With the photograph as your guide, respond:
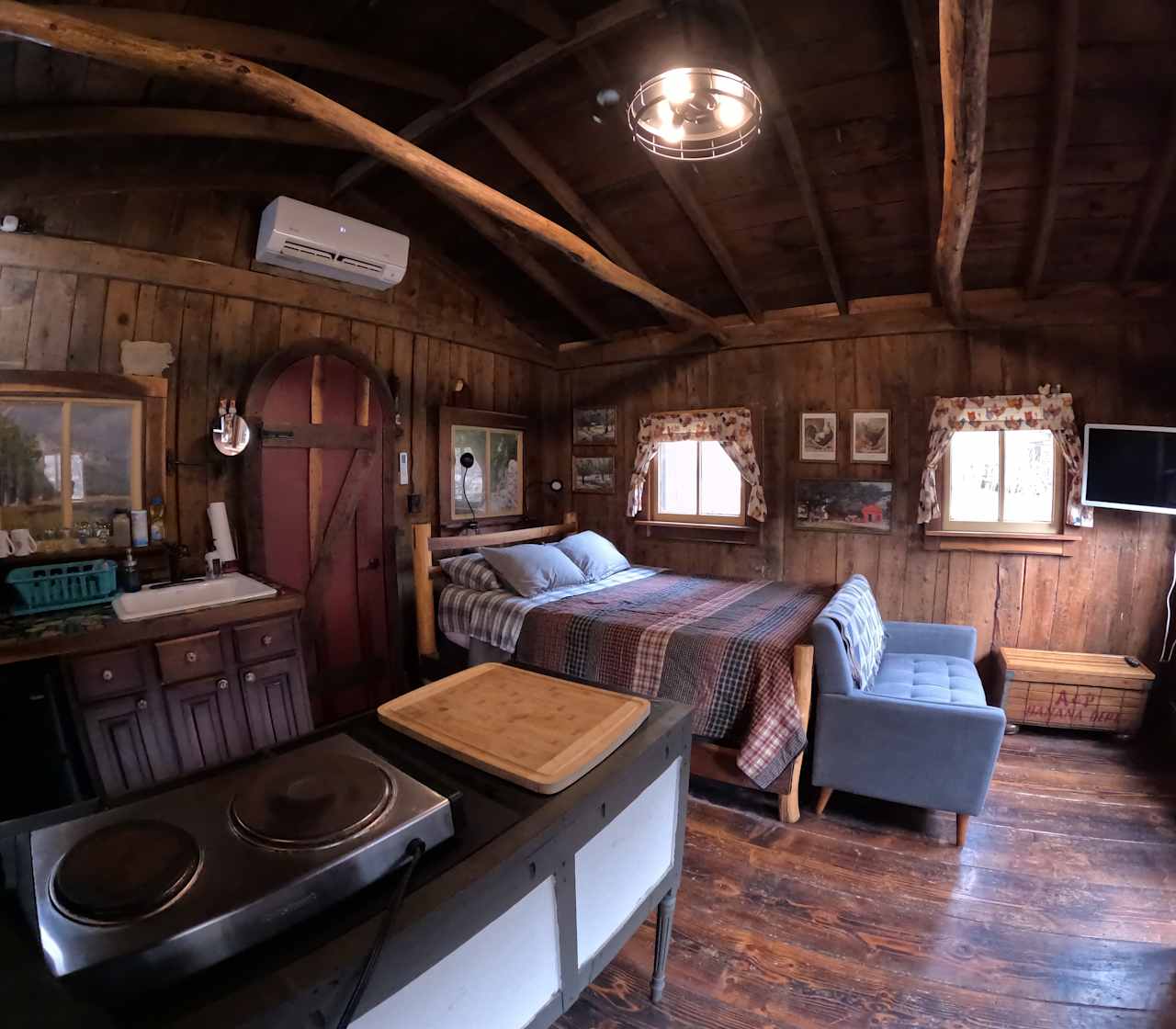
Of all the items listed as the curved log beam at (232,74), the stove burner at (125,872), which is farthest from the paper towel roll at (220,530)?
the stove burner at (125,872)

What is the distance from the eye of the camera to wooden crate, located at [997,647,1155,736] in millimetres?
3115

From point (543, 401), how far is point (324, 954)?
4.55m

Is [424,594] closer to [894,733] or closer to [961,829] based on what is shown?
[894,733]

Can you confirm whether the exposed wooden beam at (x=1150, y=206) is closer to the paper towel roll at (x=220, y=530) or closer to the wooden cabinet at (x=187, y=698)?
the wooden cabinet at (x=187, y=698)

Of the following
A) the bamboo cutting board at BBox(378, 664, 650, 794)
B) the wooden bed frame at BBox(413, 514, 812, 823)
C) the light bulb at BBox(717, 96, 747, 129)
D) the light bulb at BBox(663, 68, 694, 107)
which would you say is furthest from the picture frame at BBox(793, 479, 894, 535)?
the bamboo cutting board at BBox(378, 664, 650, 794)

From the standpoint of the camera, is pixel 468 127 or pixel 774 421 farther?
pixel 774 421

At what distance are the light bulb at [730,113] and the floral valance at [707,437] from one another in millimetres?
2257

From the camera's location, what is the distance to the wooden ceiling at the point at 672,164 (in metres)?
2.17

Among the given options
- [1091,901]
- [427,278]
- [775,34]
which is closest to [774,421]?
[775,34]

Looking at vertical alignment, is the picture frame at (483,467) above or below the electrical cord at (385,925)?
above

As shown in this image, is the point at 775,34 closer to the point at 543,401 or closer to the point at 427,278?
the point at 427,278

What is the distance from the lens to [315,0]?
2098mm

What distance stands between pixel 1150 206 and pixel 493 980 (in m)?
3.88

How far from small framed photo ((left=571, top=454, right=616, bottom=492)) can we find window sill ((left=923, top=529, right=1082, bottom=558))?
224cm
